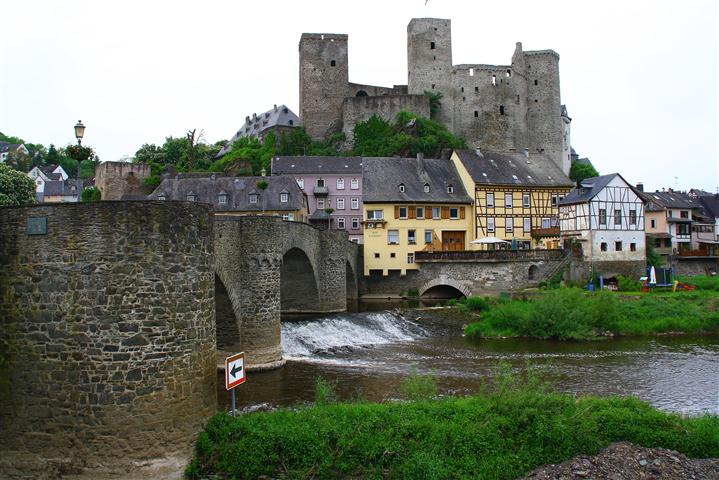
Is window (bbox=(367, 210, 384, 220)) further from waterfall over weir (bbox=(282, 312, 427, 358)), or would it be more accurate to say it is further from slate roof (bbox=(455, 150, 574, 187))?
waterfall over weir (bbox=(282, 312, 427, 358))

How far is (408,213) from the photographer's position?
50156 mm

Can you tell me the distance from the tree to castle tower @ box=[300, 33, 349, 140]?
160 feet

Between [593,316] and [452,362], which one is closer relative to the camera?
[452,362]

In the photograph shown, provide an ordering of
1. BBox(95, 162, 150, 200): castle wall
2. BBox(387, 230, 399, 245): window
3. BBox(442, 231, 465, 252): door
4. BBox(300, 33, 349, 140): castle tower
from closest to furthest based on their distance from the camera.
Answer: BBox(387, 230, 399, 245): window, BBox(442, 231, 465, 252): door, BBox(95, 162, 150, 200): castle wall, BBox(300, 33, 349, 140): castle tower

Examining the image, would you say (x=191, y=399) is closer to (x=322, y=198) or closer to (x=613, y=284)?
(x=613, y=284)

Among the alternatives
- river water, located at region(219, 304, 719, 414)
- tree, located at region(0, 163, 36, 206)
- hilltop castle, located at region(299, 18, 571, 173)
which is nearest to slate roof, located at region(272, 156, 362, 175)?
hilltop castle, located at region(299, 18, 571, 173)

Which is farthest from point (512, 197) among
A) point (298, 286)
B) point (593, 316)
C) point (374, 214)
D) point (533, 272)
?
point (298, 286)

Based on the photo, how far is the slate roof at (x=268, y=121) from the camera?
78.9 m

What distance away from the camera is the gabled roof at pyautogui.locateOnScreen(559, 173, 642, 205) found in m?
47.2

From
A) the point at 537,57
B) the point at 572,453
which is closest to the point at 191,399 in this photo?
the point at 572,453

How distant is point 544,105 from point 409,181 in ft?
109

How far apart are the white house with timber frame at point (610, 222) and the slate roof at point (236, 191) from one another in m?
21.7

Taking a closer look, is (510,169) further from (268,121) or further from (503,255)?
(268,121)

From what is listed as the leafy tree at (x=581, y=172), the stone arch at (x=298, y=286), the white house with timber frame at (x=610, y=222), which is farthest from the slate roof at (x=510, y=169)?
the stone arch at (x=298, y=286)
